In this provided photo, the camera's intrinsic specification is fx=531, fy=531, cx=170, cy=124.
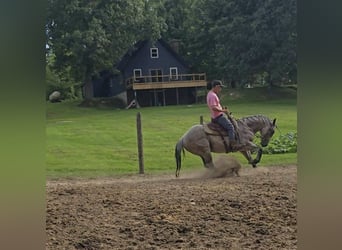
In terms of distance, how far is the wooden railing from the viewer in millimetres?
6422

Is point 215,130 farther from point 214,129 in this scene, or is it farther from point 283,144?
point 283,144

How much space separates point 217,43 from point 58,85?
2.06 metres

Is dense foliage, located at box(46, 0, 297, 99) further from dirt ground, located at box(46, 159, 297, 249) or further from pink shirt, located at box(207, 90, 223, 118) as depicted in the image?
dirt ground, located at box(46, 159, 297, 249)

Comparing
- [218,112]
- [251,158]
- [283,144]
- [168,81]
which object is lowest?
[251,158]

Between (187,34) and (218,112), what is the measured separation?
56.1 inches

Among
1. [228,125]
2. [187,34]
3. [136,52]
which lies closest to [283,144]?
[228,125]

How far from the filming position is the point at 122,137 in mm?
7457

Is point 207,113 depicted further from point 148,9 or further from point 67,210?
point 67,210

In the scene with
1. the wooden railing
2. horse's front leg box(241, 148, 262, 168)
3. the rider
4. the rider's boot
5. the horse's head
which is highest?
the wooden railing

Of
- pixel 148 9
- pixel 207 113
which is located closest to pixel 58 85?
pixel 148 9

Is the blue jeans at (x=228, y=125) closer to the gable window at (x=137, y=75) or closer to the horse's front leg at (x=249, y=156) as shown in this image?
the horse's front leg at (x=249, y=156)

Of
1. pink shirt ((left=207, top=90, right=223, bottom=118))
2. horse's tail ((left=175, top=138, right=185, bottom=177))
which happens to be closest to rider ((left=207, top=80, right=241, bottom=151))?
pink shirt ((left=207, top=90, right=223, bottom=118))

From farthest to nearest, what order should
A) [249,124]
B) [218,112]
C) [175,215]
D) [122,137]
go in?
[122,137] < [249,124] < [218,112] < [175,215]
